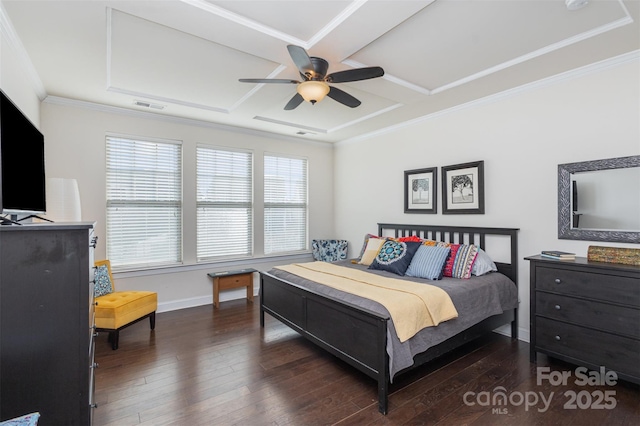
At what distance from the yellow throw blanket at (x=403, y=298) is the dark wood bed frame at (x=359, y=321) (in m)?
0.17

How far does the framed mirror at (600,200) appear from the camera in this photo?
8.82ft

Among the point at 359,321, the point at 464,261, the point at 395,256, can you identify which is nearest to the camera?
the point at 359,321

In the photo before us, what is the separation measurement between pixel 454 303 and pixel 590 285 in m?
1.06

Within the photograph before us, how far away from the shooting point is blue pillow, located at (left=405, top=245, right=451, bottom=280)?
328cm

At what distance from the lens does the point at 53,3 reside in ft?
6.66

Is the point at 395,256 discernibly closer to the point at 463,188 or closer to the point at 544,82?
the point at 463,188

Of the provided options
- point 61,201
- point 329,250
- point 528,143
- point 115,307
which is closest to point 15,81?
point 61,201

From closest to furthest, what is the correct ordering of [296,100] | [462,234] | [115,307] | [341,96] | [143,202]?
[341,96] → [296,100] → [115,307] → [462,234] → [143,202]

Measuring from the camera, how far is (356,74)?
2.43 metres

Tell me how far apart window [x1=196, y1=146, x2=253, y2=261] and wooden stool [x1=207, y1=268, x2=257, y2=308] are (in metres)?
0.42

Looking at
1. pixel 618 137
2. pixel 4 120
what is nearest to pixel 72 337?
pixel 4 120

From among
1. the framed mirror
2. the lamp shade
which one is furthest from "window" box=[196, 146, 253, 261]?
the framed mirror

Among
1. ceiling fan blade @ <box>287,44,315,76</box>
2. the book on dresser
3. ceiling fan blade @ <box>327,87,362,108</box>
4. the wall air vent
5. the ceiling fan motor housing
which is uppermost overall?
the wall air vent

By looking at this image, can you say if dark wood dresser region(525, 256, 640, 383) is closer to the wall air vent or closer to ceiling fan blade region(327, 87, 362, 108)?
ceiling fan blade region(327, 87, 362, 108)
